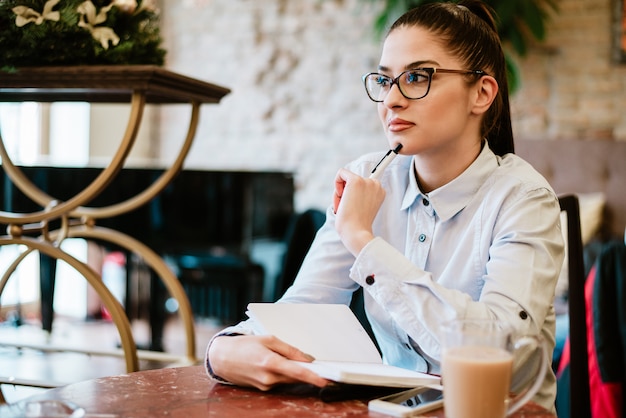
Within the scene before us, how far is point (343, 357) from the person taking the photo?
1.04 meters

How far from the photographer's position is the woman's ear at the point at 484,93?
4.32 feet

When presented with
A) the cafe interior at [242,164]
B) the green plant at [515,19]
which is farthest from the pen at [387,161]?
the green plant at [515,19]

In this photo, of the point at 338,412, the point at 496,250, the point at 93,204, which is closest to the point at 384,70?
the point at 496,250

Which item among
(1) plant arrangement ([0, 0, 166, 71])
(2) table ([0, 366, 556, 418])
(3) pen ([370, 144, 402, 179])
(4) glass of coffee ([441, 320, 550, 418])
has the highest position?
(1) plant arrangement ([0, 0, 166, 71])

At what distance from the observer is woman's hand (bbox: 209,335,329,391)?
94cm

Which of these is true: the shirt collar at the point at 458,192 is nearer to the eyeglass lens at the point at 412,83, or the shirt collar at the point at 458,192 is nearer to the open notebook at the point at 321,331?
the eyeglass lens at the point at 412,83

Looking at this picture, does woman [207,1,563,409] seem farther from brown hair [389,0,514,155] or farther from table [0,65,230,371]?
table [0,65,230,371]

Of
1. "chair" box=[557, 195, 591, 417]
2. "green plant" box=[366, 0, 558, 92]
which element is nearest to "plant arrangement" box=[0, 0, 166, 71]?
"chair" box=[557, 195, 591, 417]

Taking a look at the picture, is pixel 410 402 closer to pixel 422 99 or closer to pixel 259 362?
pixel 259 362

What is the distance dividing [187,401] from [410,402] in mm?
278

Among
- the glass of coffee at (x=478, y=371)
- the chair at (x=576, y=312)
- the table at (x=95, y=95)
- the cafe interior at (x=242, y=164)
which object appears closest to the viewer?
the glass of coffee at (x=478, y=371)

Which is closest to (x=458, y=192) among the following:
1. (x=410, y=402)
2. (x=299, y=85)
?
(x=410, y=402)

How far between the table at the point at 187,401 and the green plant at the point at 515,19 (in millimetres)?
3345

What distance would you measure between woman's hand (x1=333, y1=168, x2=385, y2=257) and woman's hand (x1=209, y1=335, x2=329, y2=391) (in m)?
0.20
